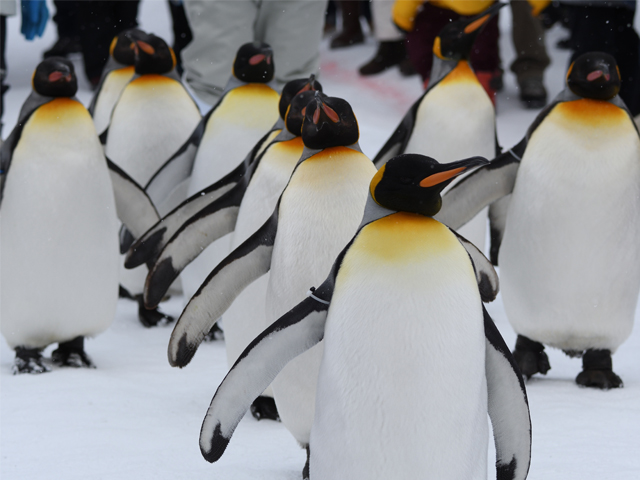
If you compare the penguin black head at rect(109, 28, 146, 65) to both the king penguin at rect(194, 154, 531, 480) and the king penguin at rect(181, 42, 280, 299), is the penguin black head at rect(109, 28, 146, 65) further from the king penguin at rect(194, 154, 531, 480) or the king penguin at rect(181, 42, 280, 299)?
the king penguin at rect(194, 154, 531, 480)

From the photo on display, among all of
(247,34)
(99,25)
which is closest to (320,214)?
(247,34)

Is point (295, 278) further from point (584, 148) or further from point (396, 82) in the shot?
point (396, 82)

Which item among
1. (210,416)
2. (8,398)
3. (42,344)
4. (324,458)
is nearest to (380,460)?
(324,458)

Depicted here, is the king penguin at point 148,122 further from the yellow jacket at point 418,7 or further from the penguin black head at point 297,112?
the yellow jacket at point 418,7

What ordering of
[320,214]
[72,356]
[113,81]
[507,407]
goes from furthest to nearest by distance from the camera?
[113,81], [72,356], [320,214], [507,407]

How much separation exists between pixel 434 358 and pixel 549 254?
120 cm

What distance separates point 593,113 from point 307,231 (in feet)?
3.44

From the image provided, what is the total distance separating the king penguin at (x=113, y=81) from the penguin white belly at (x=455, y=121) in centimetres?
157

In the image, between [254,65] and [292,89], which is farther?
[254,65]

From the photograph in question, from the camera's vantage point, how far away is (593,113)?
238cm

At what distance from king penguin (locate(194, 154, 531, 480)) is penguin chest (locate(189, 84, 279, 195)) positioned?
1435 mm

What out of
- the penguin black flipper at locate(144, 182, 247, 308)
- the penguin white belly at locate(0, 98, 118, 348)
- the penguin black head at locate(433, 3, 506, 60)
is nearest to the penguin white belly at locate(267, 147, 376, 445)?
the penguin black flipper at locate(144, 182, 247, 308)

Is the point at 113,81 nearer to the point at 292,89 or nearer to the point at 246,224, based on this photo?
the point at 292,89

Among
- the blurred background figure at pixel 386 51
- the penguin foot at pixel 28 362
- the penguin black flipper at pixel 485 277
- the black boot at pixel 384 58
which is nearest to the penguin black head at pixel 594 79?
A: the penguin black flipper at pixel 485 277
